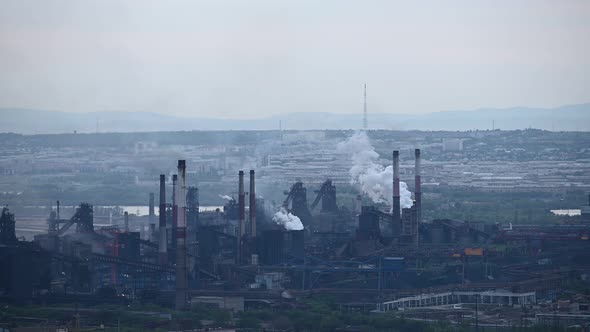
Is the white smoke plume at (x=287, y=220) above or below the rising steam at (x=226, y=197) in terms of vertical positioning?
above

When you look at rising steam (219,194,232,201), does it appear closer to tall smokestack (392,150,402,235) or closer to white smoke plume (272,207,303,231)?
white smoke plume (272,207,303,231)

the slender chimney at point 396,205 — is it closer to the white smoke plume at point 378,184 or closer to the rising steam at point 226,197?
the white smoke plume at point 378,184

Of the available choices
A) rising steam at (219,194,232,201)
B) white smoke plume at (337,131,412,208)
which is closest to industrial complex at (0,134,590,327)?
white smoke plume at (337,131,412,208)

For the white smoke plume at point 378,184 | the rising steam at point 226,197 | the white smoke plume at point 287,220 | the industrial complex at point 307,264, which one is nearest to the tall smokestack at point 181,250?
the industrial complex at point 307,264

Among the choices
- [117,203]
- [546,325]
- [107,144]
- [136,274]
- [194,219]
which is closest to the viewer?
[546,325]

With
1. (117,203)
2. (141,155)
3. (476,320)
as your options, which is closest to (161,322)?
(476,320)

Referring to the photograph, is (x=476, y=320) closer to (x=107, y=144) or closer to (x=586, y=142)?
(x=107, y=144)
